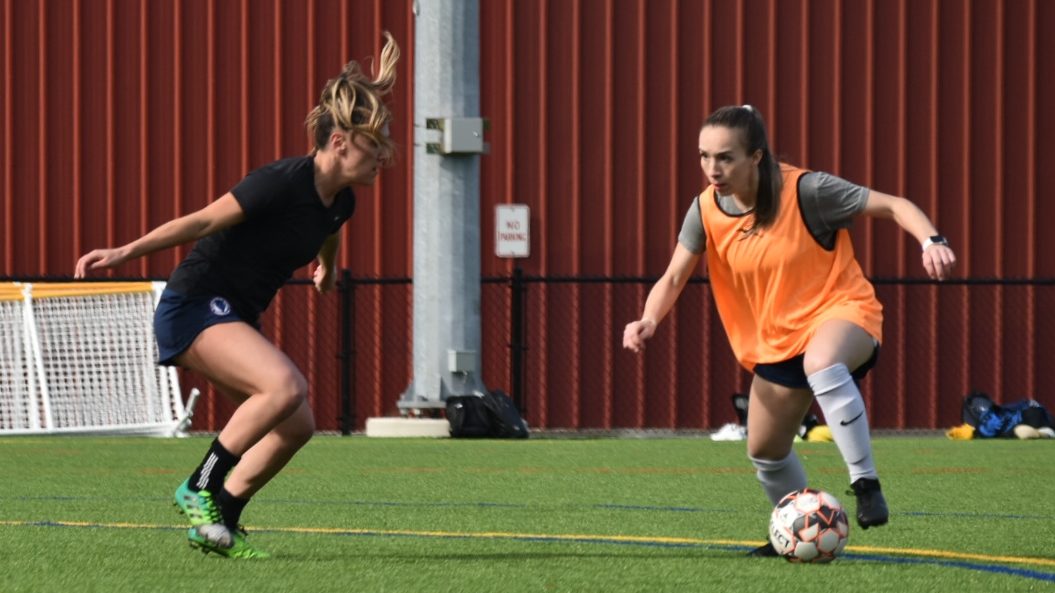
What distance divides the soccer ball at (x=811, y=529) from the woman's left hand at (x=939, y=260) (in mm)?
850

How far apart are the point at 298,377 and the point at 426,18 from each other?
30.6 feet

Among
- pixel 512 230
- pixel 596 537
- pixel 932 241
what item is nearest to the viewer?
pixel 932 241

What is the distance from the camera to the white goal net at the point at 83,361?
16016 millimetres

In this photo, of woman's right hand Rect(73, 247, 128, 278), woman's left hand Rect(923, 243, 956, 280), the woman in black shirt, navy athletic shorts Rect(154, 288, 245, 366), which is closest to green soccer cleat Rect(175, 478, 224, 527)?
the woman in black shirt

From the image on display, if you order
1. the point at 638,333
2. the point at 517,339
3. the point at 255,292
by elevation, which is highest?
the point at 255,292

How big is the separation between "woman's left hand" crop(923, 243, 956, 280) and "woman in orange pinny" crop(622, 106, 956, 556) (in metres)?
0.28

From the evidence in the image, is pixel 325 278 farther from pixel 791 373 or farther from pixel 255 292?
pixel 791 373

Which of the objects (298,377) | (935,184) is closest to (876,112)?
(935,184)

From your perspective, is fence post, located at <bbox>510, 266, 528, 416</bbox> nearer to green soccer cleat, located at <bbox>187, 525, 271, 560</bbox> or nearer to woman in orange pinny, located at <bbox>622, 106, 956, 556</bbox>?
woman in orange pinny, located at <bbox>622, 106, 956, 556</bbox>

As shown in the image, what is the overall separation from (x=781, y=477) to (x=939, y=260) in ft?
3.76

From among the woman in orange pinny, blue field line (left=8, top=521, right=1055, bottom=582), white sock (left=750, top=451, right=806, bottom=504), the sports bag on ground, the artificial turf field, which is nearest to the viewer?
the artificial turf field

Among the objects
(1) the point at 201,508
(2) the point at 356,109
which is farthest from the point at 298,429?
(2) the point at 356,109

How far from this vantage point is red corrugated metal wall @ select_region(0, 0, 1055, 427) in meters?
18.1

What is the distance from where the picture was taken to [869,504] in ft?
20.4
